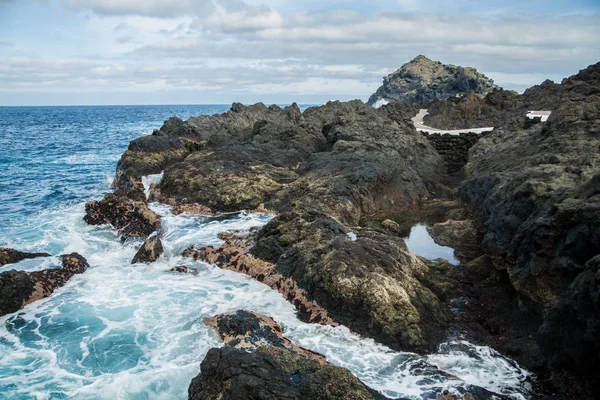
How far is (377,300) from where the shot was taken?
30.7 ft

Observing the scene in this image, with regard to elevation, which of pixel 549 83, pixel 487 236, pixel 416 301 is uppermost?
pixel 549 83

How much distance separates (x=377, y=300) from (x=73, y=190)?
22945mm

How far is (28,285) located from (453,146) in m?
24.0

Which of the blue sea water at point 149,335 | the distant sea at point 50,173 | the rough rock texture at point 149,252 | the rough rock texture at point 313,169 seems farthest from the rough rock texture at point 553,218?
the distant sea at point 50,173

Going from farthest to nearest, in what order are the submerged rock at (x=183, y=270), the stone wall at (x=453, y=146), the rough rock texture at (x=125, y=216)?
the stone wall at (x=453, y=146)
the rough rock texture at (x=125, y=216)
the submerged rock at (x=183, y=270)

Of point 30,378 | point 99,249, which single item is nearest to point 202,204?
point 99,249

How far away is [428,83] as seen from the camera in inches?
3442

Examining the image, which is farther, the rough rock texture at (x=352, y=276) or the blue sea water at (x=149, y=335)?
the rough rock texture at (x=352, y=276)

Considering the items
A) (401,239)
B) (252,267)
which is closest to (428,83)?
(401,239)

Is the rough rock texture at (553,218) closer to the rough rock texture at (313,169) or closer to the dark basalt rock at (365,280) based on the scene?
the dark basalt rock at (365,280)

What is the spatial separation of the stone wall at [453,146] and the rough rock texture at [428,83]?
48385 millimetres

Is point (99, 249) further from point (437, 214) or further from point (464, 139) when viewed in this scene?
point (464, 139)

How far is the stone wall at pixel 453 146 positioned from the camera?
89.0 feet

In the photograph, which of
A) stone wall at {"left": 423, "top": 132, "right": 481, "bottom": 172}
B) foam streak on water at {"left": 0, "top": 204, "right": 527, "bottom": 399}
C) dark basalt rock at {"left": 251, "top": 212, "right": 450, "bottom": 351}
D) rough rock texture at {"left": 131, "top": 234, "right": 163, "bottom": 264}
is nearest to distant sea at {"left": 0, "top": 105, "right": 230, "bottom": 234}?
rough rock texture at {"left": 131, "top": 234, "right": 163, "bottom": 264}
